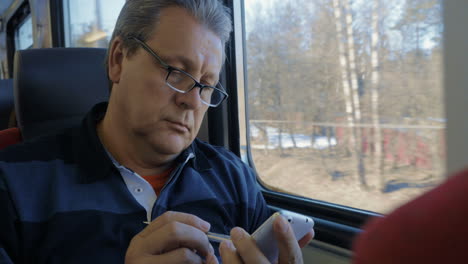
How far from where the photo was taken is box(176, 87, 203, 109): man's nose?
3.46 ft

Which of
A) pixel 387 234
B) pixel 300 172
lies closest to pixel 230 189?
pixel 300 172

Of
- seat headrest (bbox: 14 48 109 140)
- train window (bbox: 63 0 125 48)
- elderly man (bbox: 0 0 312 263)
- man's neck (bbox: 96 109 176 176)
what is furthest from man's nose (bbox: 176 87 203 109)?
train window (bbox: 63 0 125 48)

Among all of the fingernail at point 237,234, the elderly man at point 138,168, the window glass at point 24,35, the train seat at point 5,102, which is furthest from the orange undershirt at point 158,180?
the window glass at point 24,35

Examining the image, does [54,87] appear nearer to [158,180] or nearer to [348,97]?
[158,180]

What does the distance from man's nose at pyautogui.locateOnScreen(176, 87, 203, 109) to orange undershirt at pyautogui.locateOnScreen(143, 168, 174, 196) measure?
8.9 inches

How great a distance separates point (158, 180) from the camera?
1.14 m

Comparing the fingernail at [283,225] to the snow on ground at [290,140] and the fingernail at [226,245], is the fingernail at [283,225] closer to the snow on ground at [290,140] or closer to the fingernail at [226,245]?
the fingernail at [226,245]

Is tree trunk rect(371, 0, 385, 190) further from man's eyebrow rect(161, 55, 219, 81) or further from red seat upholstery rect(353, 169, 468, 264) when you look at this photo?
red seat upholstery rect(353, 169, 468, 264)

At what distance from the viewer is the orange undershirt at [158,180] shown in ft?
3.68

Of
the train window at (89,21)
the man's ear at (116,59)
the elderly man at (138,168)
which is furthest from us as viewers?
the train window at (89,21)

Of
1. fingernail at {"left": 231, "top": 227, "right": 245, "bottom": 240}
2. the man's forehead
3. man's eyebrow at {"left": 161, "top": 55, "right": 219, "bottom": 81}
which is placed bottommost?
fingernail at {"left": 231, "top": 227, "right": 245, "bottom": 240}

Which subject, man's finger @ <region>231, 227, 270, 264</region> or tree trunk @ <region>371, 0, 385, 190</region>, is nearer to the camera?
man's finger @ <region>231, 227, 270, 264</region>

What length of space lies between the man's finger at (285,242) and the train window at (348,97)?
271mm

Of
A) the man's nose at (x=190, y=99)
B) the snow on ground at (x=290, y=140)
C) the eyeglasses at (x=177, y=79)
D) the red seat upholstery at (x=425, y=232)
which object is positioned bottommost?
the snow on ground at (x=290, y=140)
